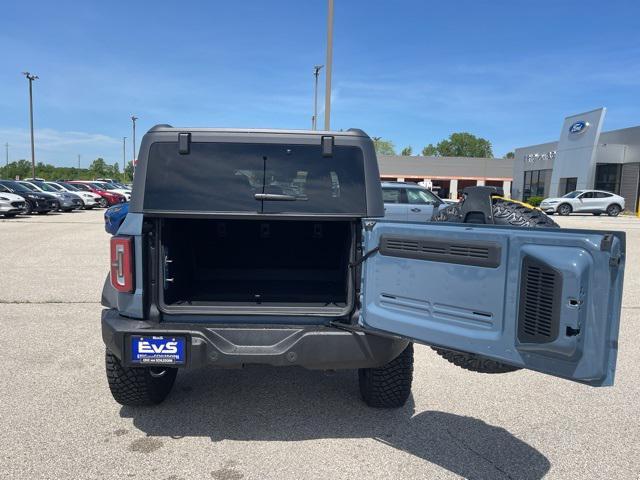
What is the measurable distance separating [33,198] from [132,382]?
824 inches

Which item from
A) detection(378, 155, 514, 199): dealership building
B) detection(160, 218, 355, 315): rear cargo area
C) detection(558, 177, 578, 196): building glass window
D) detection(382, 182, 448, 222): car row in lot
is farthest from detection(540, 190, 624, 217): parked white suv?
detection(378, 155, 514, 199): dealership building

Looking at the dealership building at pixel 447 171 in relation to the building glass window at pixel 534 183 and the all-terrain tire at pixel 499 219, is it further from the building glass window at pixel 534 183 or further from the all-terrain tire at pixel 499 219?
the all-terrain tire at pixel 499 219

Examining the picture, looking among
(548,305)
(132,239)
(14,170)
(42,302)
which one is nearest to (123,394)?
(132,239)

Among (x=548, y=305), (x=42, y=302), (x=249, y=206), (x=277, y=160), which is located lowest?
(x=42, y=302)

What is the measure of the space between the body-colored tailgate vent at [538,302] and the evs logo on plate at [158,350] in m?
1.85

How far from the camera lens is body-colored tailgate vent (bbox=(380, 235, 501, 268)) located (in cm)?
245

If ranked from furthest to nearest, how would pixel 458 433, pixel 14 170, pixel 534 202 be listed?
pixel 14 170, pixel 534 202, pixel 458 433

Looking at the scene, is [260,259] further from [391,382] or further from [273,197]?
[391,382]

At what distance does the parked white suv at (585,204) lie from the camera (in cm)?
2812

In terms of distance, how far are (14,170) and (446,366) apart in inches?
4483

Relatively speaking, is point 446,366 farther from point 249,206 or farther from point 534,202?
point 534,202

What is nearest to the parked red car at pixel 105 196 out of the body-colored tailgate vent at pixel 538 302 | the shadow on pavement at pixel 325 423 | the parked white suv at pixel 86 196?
the parked white suv at pixel 86 196

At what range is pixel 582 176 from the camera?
34031 mm

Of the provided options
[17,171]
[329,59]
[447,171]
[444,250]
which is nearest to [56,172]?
[17,171]
